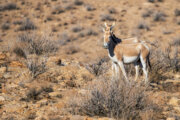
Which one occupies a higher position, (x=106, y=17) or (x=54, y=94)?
(x=54, y=94)

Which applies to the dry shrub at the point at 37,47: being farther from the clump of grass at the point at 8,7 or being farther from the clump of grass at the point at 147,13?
the clump of grass at the point at 8,7

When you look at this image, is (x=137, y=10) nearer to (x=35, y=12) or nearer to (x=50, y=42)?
(x=35, y=12)

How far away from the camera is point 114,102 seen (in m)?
4.98

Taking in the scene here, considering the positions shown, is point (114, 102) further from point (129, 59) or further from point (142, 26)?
point (142, 26)

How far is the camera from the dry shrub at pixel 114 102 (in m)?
4.90

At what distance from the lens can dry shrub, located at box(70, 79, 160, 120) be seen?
16.1ft

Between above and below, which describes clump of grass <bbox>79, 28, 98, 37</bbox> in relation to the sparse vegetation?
below

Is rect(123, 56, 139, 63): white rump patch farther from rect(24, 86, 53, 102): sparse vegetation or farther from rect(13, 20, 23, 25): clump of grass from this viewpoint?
rect(13, 20, 23, 25): clump of grass

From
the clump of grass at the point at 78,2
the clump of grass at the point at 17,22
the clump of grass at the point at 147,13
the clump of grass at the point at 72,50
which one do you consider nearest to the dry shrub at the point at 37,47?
the clump of grass at the point at 72,50

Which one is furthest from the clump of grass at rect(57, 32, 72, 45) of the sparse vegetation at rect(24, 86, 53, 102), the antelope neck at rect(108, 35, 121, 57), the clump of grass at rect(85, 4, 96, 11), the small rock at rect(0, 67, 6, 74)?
the sparse vegetation at rect(24, 86, 53, 102)

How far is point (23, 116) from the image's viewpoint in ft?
16.2

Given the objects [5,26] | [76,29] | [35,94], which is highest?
[35,94]

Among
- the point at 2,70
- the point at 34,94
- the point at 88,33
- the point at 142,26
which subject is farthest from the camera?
the point at 142,26

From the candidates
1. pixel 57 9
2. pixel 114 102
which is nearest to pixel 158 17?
pixel 57 9
